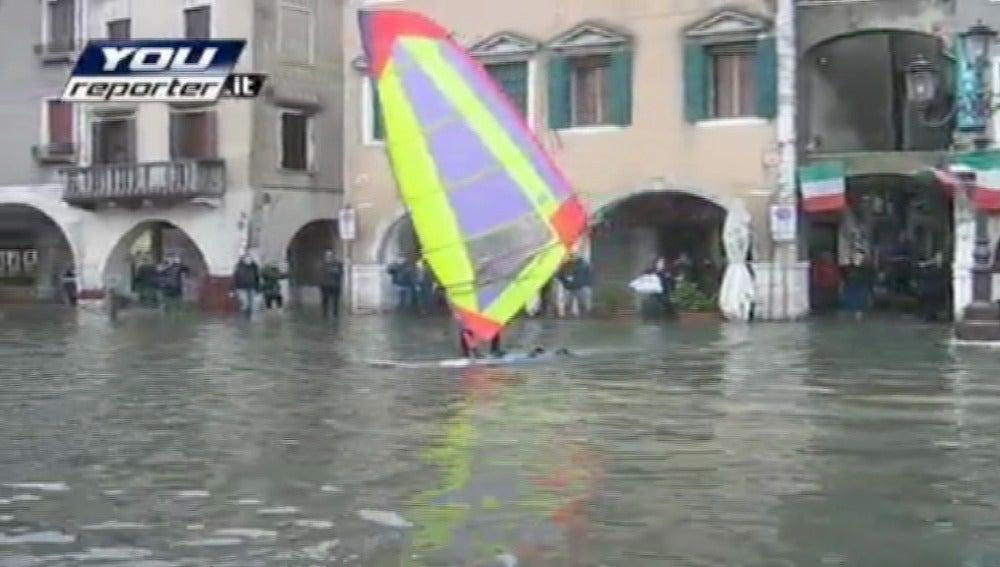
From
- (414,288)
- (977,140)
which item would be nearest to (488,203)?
(977,140)

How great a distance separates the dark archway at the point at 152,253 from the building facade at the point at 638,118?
8435 mm

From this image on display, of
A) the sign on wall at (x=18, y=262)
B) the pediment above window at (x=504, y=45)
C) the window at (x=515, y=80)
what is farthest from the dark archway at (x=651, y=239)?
Result: the sign on wall at (x=18, y=262)

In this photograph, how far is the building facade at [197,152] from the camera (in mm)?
46375

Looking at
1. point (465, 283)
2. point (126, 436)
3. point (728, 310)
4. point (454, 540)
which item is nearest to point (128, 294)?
point (728, 310)

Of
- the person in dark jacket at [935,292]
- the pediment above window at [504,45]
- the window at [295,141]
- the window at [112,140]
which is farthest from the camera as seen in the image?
the window at [112,140]

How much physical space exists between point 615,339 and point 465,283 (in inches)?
281

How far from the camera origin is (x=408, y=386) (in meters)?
18.9

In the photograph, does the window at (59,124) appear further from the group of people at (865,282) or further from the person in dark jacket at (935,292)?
the person in dark jacket at (935,292)

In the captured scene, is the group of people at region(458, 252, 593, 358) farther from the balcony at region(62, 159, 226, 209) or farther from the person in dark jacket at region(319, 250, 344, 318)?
the balcony at region(62, 159, 226, 209)

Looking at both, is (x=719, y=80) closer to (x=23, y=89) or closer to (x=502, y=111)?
(x=502, y=111)

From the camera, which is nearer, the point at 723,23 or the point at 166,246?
the point at 723,23

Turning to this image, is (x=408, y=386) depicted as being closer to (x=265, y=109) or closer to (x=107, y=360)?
(x=107, y=360)

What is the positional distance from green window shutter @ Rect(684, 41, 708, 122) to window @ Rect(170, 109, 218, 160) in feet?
48.4

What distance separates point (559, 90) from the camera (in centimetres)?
3956
